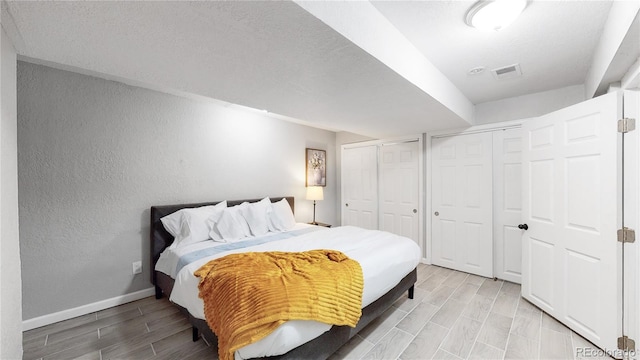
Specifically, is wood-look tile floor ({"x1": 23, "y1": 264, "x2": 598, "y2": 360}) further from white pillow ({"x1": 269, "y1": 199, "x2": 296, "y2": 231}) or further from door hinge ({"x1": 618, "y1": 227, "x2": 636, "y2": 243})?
white pillow ({"x1": 269, "y1": 199, "x2": 296, "y2": 231})

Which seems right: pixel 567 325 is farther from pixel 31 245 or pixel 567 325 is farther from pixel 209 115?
pixel 31 245

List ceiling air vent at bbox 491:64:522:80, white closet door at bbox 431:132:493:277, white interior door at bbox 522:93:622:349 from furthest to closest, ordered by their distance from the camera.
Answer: white closet door at bbox 431:132:493:277 < ceiling air vent at bbox 491:64:522:80 < white interior door at bbox 522:93:622:349

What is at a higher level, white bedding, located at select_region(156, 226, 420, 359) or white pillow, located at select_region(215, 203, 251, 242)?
white pillow, located at select_region(215, 203, 251, 242)

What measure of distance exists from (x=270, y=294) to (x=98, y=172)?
2.41 metres

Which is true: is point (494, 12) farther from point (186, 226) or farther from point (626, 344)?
point (186, 226)

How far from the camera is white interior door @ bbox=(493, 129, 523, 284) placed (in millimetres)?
3133

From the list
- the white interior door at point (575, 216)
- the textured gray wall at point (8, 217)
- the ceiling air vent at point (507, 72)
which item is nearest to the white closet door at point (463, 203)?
the white interior door at point (575, 216)

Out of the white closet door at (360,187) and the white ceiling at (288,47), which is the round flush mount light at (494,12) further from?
the white closet door at (360,187)

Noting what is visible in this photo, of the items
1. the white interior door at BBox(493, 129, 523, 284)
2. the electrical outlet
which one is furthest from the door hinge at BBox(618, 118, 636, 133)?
the electrical outlet

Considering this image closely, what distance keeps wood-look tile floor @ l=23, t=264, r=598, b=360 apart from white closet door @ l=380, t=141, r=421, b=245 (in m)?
1.48

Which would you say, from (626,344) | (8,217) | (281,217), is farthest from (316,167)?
(626,344)

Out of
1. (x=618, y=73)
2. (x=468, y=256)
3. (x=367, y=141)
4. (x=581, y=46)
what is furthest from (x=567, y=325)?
(x=367, y=141)

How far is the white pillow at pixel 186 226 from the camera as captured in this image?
2715 mm

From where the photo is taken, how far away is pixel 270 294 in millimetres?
1462
